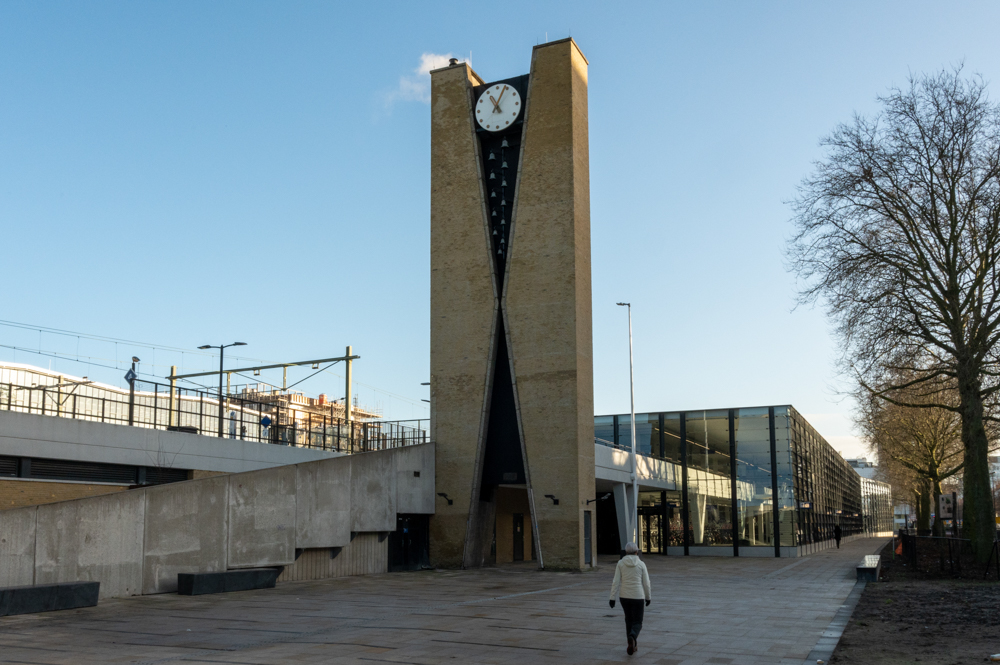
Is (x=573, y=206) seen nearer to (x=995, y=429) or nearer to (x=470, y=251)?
(x=470, y=251)

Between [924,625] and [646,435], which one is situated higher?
[646,435]

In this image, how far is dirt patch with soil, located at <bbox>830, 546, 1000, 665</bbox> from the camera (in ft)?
39.3

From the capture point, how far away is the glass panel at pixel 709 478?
44812 mm

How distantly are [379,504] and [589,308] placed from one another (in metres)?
11.5

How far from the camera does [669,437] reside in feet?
155

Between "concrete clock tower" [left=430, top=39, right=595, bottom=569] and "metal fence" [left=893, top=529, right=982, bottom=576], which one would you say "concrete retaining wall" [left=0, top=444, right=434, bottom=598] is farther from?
"metal fence" [left=893, top=529, right=982, bottom=576]

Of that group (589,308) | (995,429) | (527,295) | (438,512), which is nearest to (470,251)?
(527,295)

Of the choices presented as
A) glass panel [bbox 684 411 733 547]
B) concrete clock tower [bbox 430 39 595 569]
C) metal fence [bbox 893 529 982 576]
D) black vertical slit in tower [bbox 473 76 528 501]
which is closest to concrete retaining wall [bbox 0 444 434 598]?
concrete clock tower [bbox 430 39 595 569]

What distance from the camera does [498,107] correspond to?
35.4m

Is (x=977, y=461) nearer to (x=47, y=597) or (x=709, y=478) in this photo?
(x=709, y=478)

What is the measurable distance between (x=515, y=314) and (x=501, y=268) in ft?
7.11

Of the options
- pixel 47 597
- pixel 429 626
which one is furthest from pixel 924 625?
pixel 47 597

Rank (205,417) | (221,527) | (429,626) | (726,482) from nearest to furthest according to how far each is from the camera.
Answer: (429,626) → (221,527) → (205,417) → (726,482)

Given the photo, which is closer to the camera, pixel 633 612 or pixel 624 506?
pixel 633 612
